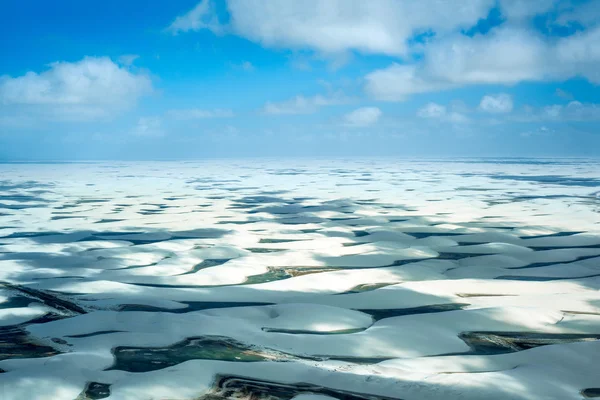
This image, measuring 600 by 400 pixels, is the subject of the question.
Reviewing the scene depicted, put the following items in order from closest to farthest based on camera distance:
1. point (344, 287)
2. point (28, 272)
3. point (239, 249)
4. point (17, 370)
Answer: point (17, 370), point (344, 287), point (28, 272), point (239, 249)

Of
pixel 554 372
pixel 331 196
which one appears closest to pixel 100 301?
pixel 554 372

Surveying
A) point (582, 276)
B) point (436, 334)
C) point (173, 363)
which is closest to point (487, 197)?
point (582, 276)

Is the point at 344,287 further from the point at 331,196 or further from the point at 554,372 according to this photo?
the point at 331,196

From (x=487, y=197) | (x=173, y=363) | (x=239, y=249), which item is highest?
(x=487, y=197)

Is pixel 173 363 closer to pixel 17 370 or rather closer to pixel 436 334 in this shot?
pixel 17 370

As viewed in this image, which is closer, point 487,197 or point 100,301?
point 100,301

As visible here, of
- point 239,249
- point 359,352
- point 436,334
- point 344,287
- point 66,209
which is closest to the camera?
point 359,352

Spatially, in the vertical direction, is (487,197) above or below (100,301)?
above
